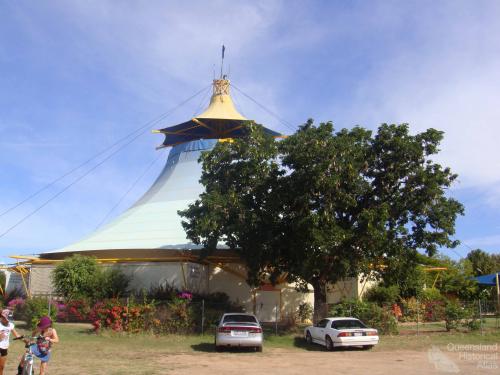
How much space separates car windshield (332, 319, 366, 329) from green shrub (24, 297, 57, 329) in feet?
39.6

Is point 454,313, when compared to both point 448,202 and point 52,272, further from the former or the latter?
point 52,272

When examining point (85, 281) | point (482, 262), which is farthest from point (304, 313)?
point (482, 262)

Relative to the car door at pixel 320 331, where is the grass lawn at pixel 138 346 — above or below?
below

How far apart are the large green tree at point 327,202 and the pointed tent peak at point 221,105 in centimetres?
1906

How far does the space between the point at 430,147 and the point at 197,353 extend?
12240 millimetres

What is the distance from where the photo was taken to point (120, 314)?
20.6m

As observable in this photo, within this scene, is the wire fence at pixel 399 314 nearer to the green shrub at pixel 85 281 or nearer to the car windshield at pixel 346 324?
the car windshield at pixel 346 324

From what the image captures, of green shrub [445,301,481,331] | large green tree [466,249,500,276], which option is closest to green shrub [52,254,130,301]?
green shrub [445,301,481,331]

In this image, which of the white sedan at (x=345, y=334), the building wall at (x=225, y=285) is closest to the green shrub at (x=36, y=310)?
the building wall at (x=225, y=285)

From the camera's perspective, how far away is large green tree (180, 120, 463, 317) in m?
20.2

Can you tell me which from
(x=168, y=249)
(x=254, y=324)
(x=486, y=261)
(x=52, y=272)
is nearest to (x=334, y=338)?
(x=254, y=324)

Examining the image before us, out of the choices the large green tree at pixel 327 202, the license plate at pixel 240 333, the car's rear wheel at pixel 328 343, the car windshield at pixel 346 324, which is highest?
the large green tree at pixel 327 202

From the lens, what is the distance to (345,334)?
56.4 ft

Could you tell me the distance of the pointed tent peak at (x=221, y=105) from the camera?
41.5 m
